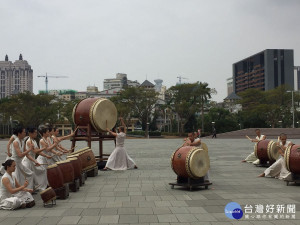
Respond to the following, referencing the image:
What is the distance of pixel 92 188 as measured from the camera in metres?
10.4

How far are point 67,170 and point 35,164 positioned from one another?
0.87 metres

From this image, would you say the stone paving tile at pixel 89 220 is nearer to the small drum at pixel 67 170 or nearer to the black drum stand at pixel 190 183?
the small drum at pixel 67 170

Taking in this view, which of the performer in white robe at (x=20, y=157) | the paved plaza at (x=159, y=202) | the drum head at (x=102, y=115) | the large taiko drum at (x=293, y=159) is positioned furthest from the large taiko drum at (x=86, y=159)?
the large taiko drum at (x=293, y=159)

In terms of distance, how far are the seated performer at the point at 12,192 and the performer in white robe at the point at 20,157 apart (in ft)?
2.15

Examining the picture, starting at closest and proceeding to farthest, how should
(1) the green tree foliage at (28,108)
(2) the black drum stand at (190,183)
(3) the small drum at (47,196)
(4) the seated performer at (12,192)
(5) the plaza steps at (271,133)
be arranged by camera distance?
(4) the seated performer at (12,192)
(3) the small drum at (47,196)
(2) the black drum stand at (190,183)
(5) the plaza steps at (271,133)
(1) the green tree foliage at (28,108)

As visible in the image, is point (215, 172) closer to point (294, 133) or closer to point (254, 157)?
point (254, 157)

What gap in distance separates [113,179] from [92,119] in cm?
324

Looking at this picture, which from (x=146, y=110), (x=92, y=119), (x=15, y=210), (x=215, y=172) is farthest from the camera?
(x=146, y=110)

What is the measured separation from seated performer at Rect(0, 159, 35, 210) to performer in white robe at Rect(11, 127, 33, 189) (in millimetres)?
655

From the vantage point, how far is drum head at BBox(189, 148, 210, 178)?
9.71 m

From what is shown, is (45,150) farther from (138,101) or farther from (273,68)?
(273,68)

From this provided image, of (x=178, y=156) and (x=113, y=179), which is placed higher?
(x=178, y=156)

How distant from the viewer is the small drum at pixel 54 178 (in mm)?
8859

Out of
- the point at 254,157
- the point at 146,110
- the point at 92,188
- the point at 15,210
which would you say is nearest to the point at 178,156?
the point at 92,188
